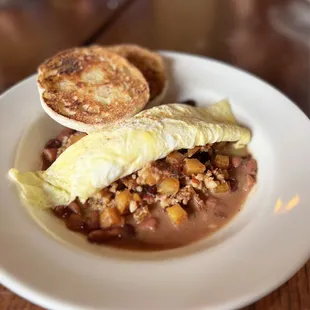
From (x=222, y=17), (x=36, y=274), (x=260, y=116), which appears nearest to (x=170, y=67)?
(x=260, y=116)

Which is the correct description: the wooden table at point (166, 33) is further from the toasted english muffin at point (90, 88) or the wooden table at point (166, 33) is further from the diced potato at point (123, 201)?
the diced potato at point (123, 201)

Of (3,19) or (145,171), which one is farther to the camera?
(3,19)

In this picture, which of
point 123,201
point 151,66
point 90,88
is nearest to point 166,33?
point 151,66

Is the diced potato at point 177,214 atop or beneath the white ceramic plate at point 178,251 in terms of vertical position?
beneath

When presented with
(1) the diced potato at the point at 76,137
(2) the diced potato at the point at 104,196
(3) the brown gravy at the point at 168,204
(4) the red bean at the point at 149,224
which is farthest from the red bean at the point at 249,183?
(1) the diced potato at the point at 76,137

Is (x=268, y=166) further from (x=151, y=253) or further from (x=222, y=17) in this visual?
(x=222, y=17)

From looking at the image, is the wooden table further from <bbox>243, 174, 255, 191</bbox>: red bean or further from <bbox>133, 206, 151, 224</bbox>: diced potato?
<bbox>133, 206, 151, 224</bbox>: diced potato
